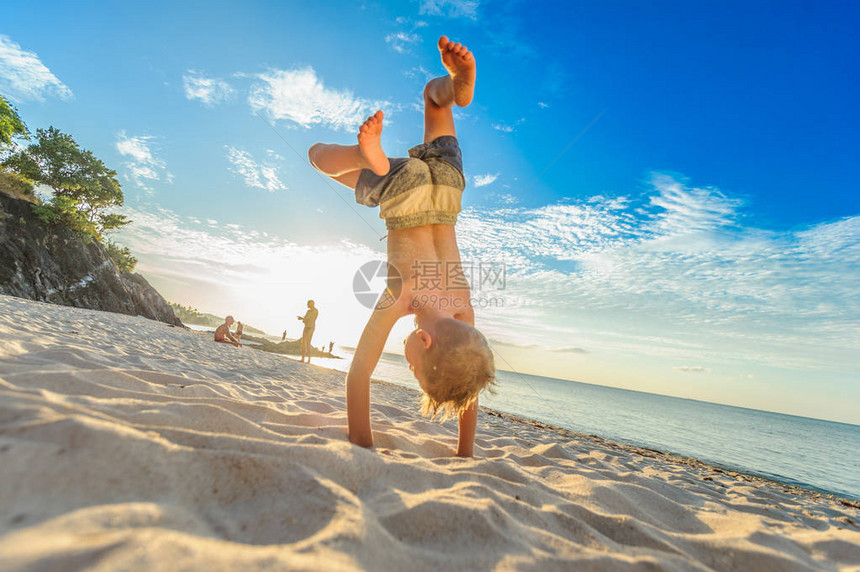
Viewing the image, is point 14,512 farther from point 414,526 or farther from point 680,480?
point 680,480

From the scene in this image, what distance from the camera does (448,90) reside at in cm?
264

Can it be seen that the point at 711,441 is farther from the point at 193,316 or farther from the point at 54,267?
the point at 193,316

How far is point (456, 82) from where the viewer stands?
2.56 m

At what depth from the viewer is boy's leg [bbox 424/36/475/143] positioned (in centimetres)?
239

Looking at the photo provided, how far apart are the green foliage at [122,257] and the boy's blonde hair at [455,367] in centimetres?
2849

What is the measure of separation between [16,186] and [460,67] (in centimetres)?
2405

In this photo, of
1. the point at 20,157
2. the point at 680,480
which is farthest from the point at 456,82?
the point at 20,157

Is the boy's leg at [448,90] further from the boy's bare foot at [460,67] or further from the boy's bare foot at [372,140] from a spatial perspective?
A: the boy's bare foot at [372,140]

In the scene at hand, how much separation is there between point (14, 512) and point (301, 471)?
694mm

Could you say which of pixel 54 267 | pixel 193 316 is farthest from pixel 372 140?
pixel 193 316

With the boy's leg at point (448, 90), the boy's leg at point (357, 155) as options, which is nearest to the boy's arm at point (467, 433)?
the boy's leg at point (357, 155)

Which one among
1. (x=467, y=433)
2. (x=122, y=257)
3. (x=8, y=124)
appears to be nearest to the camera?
(x=467, y=433)

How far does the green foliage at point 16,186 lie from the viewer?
51.1 feet

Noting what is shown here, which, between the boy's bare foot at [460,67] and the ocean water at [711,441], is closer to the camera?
the boy's bare foot at [460,67]
